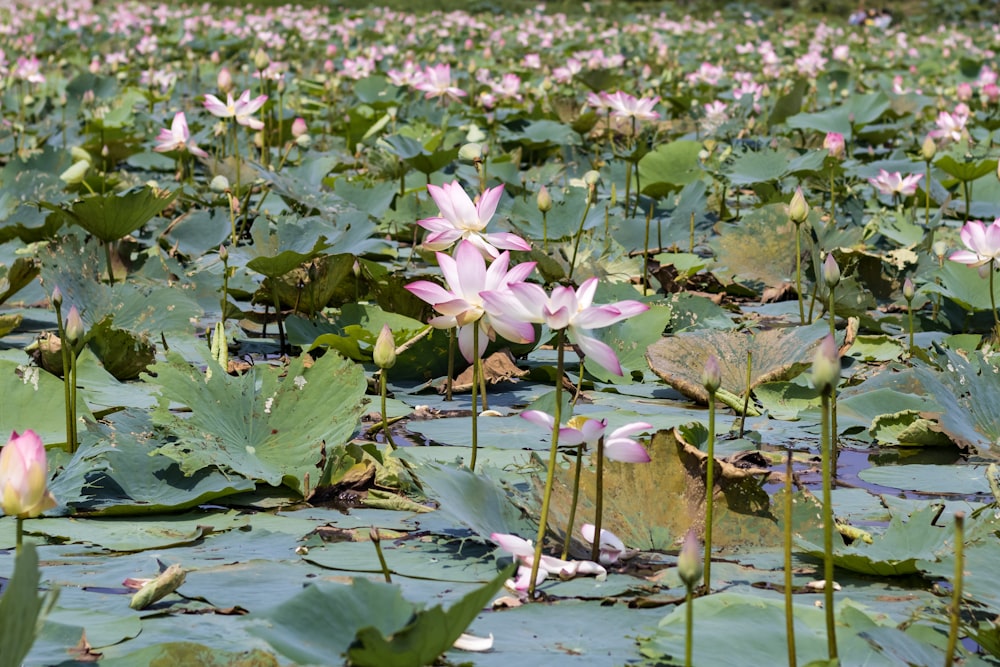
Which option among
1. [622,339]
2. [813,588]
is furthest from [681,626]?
[622,339]

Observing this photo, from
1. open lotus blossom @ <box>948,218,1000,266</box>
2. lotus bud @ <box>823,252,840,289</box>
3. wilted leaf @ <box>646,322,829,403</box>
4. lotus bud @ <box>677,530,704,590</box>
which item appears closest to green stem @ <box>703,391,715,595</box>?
lotus bud @ <box>677,530,704,590</box>

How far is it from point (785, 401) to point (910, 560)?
3.03 ft

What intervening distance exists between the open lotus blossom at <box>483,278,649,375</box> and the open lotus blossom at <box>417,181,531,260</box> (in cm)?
39

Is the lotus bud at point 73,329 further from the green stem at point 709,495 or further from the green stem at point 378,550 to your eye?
the green stem at point 709,495

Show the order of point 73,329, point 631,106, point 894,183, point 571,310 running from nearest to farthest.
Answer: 1. point 571,310
2. point 73,329
3. point 894,183
4. point 631,106

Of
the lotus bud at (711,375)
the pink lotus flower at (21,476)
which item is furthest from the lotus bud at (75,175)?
the lotus bud at (711,375)

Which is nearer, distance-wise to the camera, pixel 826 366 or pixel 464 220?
pixel 826 366

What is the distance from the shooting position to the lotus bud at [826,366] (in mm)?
1017

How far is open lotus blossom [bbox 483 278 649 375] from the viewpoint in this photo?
128cm

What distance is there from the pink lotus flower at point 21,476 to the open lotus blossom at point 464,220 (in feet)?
2.55

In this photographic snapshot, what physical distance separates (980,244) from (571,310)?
1.43m

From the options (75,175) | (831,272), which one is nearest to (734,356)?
(831,272)

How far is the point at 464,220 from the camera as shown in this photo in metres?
1.75

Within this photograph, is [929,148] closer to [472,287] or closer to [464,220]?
[464,220]
